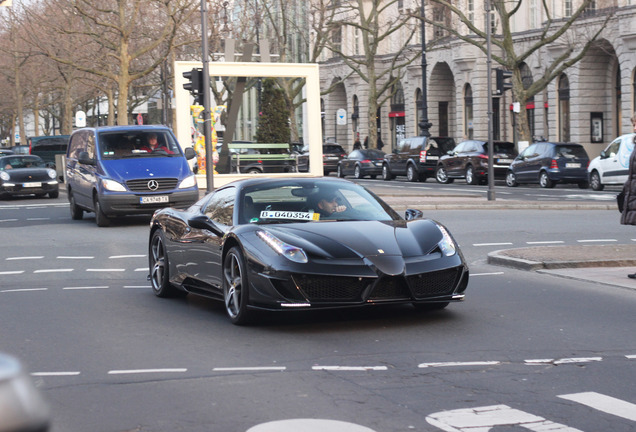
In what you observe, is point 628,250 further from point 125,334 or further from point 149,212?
point 149,212

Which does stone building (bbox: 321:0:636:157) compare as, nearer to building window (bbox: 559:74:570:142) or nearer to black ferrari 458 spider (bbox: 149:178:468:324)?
building window (bbox: 559:74:570:142)

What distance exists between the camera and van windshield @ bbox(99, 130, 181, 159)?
71.3ft

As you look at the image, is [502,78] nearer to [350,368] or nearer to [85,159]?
[85,159]

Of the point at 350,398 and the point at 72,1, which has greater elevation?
the point at 72,1

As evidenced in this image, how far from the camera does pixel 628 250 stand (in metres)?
13.8

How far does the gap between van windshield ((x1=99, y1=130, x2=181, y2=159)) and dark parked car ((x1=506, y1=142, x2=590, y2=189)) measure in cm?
1879

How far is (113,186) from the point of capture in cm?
2070

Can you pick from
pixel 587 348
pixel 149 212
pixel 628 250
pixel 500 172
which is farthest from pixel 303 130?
pixel 587 348

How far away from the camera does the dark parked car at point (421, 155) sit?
45.6 m

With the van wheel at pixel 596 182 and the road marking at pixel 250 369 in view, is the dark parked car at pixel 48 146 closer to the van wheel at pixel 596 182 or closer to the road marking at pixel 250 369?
the van wheel at pixel 596 182

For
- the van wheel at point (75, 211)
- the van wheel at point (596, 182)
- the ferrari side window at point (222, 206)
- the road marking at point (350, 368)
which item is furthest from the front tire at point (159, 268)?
the van wheel at point (596, 182)

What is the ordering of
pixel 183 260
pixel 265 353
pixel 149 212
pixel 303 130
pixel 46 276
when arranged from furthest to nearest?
pixel 303 130
pixel 149 212
pixel 46 276
pixel 183 260
pixel 265 353

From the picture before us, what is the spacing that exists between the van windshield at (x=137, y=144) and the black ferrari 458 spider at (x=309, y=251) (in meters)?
11.7

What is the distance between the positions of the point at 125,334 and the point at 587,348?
11.5 ft
